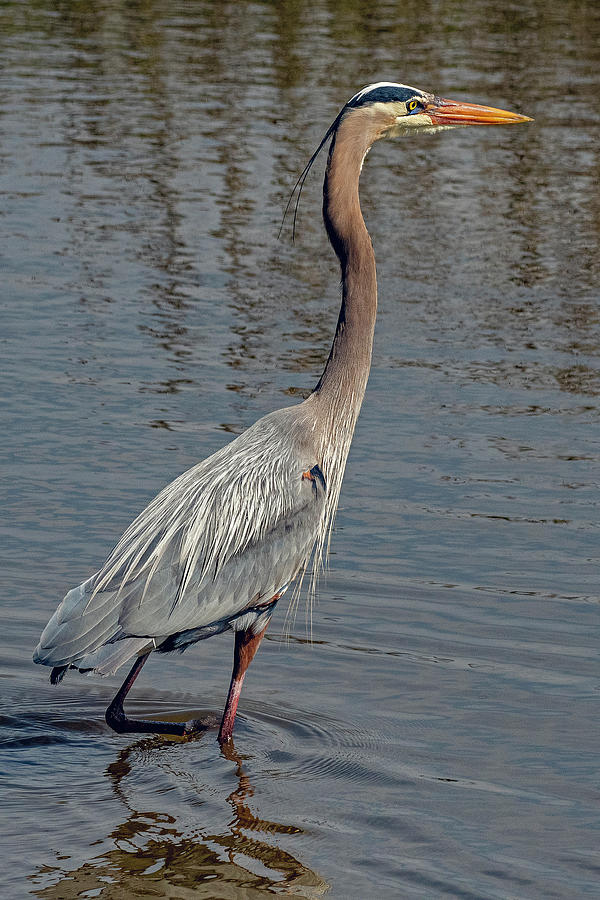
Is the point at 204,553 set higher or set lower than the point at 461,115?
lower

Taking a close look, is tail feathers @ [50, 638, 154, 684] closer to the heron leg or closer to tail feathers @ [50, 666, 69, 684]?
tail feathers @ [50, 666, 69, 684]

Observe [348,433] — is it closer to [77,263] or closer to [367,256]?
[367,256]

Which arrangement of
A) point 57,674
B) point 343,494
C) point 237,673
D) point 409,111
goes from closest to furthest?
point 57,674, point 237,673, point 409,111, point 343,494

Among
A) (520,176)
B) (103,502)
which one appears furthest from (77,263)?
(520,176)

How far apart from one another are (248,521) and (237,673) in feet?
2.31

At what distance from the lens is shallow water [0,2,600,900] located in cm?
593

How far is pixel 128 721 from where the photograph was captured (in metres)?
6.50

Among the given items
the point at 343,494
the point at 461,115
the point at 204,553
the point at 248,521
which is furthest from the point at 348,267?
the point at 343,494

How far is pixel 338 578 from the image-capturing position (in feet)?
26.7

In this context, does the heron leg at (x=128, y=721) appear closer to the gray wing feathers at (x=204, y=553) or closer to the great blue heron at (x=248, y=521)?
the great blue heron at (x=248, y=521)

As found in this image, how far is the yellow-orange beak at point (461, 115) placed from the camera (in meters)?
7.11

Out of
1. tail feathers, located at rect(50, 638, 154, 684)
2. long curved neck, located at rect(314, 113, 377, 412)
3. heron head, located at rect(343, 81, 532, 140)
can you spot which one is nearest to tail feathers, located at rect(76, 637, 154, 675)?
tail feathers, located at rect(50, 638, 154, 684)

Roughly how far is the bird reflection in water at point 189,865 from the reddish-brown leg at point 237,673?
42 cm

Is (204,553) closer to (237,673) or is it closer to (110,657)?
(237,673)
